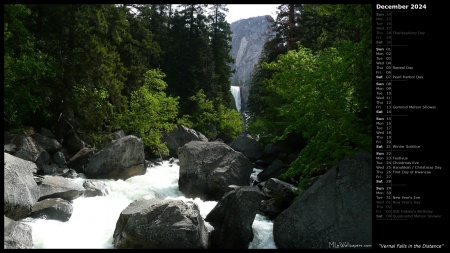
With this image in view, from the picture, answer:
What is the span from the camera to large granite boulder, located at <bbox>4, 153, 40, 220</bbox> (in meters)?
9.96

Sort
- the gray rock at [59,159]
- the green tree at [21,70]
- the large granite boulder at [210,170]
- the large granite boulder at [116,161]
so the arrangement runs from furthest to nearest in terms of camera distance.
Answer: the gray rock at [59,159] < the large granite boulder at [116,161] < the large granite boulder at [210,170] < the green tree at [21,70]

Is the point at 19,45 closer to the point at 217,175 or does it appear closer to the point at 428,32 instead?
the point at 217,175

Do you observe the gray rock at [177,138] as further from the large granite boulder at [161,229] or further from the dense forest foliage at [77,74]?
the large granite boulder at [161,229]

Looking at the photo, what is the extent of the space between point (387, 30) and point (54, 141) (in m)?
17.6

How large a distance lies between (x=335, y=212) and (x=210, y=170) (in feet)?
27.3

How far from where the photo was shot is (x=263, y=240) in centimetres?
1074

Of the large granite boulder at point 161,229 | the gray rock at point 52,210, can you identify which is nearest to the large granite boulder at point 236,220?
the large granite boulder at point 161,229

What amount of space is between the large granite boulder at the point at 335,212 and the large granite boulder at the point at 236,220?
3.58 feet

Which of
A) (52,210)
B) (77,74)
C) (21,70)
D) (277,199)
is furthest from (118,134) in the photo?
(277,199)

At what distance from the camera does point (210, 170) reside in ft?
54.4

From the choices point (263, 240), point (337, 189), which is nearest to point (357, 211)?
point (337, 189)

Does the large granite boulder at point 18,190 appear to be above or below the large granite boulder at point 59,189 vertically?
above

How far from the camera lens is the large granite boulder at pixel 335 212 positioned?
8859 millimetres

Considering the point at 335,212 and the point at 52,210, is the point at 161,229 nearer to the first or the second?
the point at 52,210
